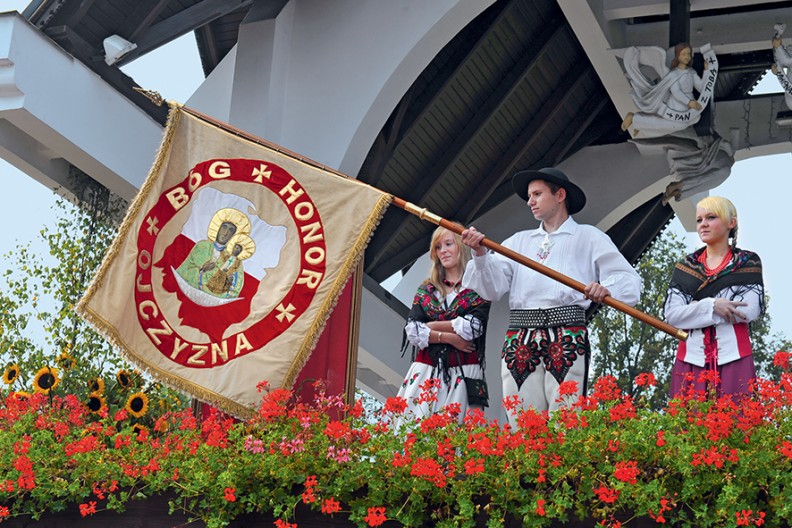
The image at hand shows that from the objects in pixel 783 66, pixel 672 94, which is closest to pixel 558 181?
pixel 672 94

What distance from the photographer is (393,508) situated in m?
3.84

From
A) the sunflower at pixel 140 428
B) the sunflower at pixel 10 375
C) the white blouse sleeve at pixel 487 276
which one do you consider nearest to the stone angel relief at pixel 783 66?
the white blouse sleeve at pixel 487 276

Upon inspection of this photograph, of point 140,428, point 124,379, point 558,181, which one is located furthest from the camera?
point 124,379

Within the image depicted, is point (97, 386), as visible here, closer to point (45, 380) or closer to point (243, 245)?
point (45, 380)

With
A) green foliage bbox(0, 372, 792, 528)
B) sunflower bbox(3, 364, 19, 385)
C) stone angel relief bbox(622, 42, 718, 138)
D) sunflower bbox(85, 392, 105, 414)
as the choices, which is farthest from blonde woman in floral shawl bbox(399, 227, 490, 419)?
stone angel relief bbox(622, 42, 718, 138)

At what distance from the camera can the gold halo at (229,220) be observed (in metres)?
5.32

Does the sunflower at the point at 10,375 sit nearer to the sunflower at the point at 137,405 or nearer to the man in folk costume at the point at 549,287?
the sunflower at the point at 137,405

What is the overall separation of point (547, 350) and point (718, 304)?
2.33 feet

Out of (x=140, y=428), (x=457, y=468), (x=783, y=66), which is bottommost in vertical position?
(x=457, y=468)

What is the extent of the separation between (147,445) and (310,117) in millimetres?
4500

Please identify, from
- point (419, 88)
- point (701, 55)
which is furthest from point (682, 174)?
point (419, 88)

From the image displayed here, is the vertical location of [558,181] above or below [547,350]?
above

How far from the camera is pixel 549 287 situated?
499 centimetres

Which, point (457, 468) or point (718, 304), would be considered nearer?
point (457, 468)
